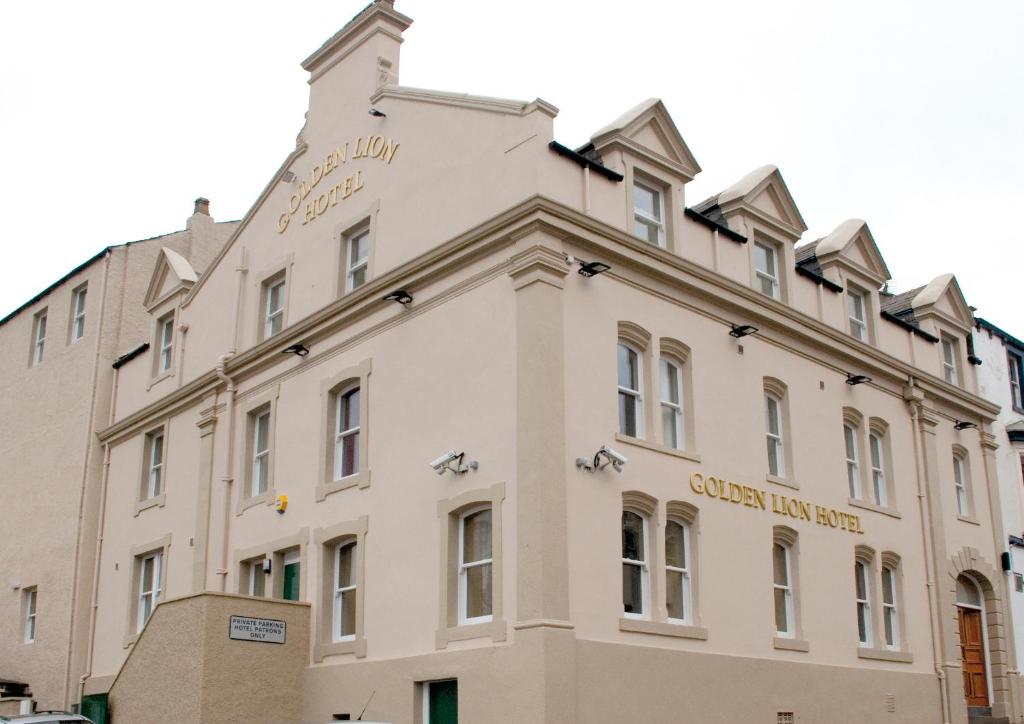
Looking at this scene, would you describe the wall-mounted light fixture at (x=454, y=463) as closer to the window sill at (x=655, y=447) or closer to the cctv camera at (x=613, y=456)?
the cctv camera at (x=613, y=456)

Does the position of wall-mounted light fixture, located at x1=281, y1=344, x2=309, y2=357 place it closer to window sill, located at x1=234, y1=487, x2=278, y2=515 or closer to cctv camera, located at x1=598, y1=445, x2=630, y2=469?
window sill, located at x1=234, y1=487, x2=278, y2=515

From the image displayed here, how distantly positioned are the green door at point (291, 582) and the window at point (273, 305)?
5.06m

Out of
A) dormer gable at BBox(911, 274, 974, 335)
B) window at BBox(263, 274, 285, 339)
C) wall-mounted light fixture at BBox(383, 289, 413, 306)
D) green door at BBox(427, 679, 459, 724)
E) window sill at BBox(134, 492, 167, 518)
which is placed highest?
dormer gable at BBox(911, 274, 974, 335)

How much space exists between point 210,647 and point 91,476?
1175 centimetres

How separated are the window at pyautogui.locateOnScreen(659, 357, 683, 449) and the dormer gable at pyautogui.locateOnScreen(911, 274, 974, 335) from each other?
1080 centimetres

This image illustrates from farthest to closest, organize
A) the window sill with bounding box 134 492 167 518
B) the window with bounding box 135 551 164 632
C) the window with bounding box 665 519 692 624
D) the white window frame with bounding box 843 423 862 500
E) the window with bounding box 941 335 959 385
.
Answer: the window with bounding box 941 335 959 385, the window sill with bounding box 134 492 167 518, the window with bounding box 135 551 164 632, the white window frame with bounding box 843 423 862 500, the window with bounding box 665 519 692 624

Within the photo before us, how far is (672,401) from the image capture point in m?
21.3

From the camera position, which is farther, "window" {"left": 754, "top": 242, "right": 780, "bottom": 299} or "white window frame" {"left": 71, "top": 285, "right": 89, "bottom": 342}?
"white window frame" {"left": 71, "top": 285, "right": 89, "bottom": 342}

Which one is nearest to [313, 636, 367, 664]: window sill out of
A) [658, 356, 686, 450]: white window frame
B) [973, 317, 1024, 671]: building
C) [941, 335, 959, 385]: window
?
[658, 356, 686, 450]: white window frame

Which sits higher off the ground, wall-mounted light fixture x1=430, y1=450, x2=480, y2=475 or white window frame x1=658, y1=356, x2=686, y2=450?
white window frame x1=658, y1=356, x2=686, y2=450

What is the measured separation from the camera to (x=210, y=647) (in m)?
20.1

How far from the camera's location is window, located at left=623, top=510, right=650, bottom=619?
750 inches

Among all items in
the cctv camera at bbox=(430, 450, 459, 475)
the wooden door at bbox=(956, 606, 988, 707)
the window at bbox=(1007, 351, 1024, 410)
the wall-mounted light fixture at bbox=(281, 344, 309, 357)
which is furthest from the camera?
the window at bbox=(1007, 351, 1024, 410)

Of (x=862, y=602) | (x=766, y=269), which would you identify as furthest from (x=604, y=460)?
(x=862, y=602)
